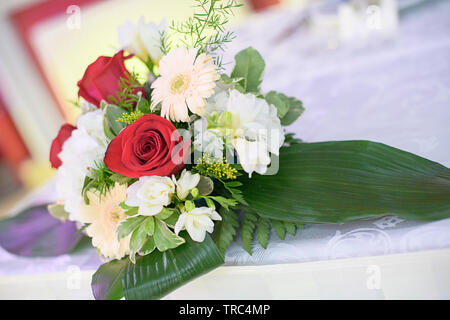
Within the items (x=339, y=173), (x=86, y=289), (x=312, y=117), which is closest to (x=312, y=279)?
(x=339, y=173)

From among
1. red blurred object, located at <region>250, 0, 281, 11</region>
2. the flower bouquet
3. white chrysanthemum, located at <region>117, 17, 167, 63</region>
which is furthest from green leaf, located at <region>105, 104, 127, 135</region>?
red blurred object, located at <region>250, 0, 281, 11</region>

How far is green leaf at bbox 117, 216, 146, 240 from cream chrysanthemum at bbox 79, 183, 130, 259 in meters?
0.03

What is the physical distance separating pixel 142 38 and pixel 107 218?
308 millimetres

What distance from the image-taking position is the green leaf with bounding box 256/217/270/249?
552 mm

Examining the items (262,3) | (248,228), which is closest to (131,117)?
(248,228)

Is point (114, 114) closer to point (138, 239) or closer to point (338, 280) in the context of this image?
point (138, 239)

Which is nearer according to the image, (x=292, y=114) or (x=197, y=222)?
(x=197, y=222)

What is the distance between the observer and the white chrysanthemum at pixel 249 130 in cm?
46

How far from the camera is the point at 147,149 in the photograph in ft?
1.66

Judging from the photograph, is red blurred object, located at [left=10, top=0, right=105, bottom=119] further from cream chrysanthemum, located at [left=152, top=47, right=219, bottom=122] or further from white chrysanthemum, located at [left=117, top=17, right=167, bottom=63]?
cream chrysanthemum, located at [left=152, top=47, right=219, bottom=122]

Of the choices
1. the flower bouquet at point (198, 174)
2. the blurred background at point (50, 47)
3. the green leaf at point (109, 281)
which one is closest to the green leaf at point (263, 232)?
the flower bouquet at point (198, 174)

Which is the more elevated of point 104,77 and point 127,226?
point 104,77

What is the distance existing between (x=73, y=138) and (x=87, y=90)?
91 millimetres
